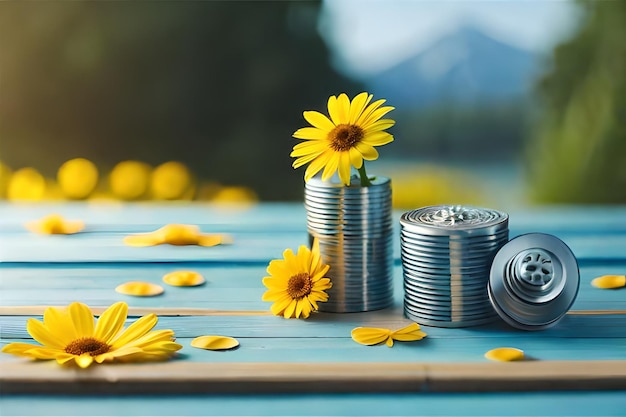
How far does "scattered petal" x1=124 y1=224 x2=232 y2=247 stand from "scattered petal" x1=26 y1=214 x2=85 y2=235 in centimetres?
11

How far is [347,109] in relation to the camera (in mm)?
1132

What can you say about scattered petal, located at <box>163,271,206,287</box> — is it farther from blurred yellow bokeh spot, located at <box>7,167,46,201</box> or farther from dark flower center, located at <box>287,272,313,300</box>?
blurred yellow bokeh spot, located at <box>7,167,46,201</box>

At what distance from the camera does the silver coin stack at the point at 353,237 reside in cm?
115

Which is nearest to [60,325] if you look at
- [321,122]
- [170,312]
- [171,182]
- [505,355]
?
[170,312]

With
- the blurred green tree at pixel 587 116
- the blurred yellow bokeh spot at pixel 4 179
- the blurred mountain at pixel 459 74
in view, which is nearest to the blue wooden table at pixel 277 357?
the blurred green tree at pixel 587 116

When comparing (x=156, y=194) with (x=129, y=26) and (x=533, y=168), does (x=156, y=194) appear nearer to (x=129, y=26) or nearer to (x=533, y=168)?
(x=129, y=26)

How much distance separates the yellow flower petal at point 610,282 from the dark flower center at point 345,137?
419 millimetres

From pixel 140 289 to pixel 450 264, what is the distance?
445mm

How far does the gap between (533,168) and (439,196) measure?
34 cm

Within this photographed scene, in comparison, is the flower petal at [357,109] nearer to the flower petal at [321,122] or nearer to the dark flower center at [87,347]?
the flower petal at [321,122]

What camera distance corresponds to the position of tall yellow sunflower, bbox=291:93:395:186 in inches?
43.7

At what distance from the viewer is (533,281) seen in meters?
1.09

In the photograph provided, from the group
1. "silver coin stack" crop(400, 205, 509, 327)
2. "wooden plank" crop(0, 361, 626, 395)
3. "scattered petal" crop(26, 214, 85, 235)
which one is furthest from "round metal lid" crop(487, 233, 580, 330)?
"scattered petal" crop(26, 214, 85, 235)

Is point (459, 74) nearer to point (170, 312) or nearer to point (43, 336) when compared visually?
point (170, 312)
